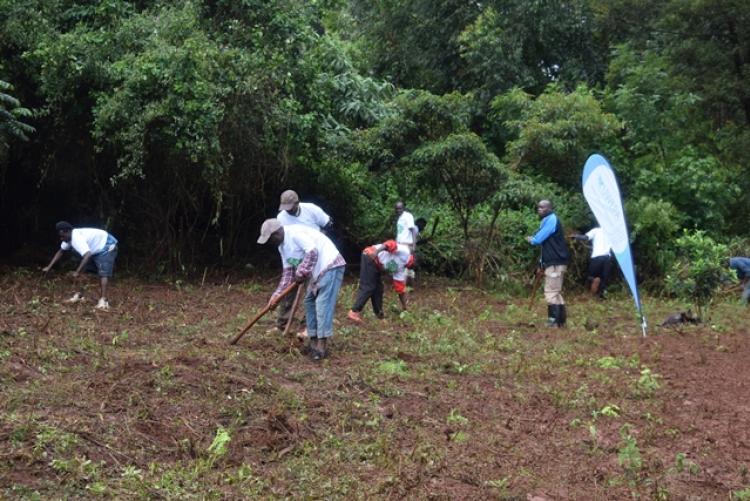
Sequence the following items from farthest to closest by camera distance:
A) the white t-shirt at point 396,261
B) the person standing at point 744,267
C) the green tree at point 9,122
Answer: the person standing at point 744,267 < the green tree at point 9,122 < the white t-shirt at point 396,261

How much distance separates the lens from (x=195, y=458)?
238 inches

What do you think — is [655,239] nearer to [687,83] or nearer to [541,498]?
[687,83]

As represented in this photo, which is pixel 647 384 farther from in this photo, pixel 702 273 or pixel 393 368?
pixel 702 273

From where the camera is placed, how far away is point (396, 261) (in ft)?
Answer: 39.8

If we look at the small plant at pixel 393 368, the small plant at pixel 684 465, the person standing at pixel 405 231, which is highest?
the person standing at pixel 405 231

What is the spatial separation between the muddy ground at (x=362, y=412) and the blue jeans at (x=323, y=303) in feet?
0.99

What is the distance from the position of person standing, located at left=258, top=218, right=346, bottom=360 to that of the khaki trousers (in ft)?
13.3

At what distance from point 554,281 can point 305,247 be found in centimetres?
449

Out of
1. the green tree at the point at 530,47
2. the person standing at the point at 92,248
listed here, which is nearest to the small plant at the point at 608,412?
the person standing at the point at 92,248

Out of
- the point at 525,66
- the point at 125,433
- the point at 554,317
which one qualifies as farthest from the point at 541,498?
the point at 525,66

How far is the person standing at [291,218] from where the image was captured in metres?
10.5

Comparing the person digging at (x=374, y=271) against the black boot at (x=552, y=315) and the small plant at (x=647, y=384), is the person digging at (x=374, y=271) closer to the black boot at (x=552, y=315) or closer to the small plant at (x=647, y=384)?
the black boot at (x=552, y=315)

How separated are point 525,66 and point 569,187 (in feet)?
17.8

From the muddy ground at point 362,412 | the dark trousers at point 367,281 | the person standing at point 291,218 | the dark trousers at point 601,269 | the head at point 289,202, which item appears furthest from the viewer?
the dark trousers at point 601,269
